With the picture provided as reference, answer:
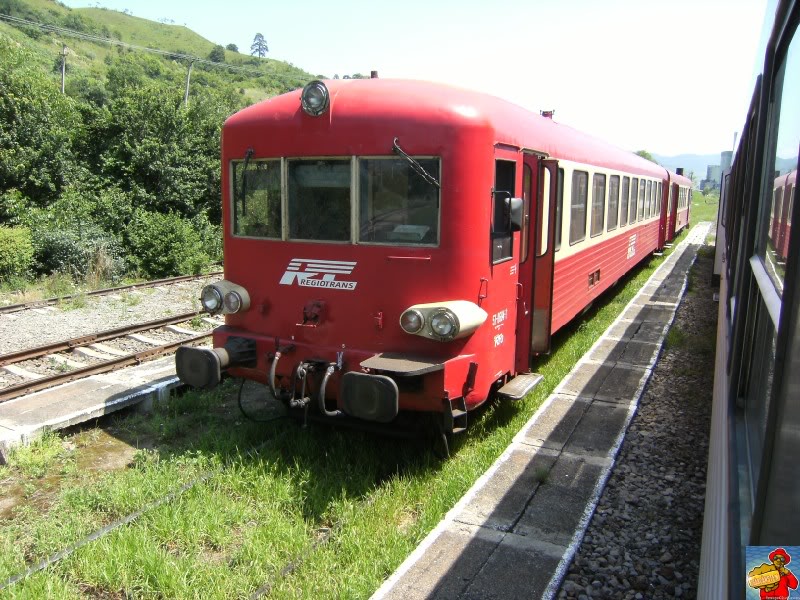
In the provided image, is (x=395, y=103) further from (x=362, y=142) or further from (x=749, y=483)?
(x=749, y=483)

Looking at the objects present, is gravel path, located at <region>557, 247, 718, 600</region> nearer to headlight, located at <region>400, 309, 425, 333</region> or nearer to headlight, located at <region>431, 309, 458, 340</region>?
headlight, located at <region>431, 309, 458, 340</region>

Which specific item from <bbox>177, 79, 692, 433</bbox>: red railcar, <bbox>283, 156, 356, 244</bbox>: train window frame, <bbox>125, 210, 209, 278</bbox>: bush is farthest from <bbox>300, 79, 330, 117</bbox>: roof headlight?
<bbox>125, 210, 209, 278</bbox>: bush

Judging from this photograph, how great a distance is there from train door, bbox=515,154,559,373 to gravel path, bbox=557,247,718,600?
3.99 feet

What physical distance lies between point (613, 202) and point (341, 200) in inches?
273

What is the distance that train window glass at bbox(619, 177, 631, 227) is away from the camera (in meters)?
11.6

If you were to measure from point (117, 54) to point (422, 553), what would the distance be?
101799 millimetres

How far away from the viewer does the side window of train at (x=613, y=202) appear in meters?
10.4

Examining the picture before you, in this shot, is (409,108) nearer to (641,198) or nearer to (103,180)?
(641,198)

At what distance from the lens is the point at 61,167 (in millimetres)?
18656

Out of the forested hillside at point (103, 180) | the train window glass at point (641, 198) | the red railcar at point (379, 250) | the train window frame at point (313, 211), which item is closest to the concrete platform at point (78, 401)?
the red railcar at point (379, 250)

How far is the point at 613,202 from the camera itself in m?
10.8

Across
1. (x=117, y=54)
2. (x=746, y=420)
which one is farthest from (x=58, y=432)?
(x=117, y=54)

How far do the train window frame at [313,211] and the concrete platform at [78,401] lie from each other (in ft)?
8.31

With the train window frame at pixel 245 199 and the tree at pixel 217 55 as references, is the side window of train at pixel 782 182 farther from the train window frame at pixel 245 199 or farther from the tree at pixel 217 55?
the tree at pixel 217 55
